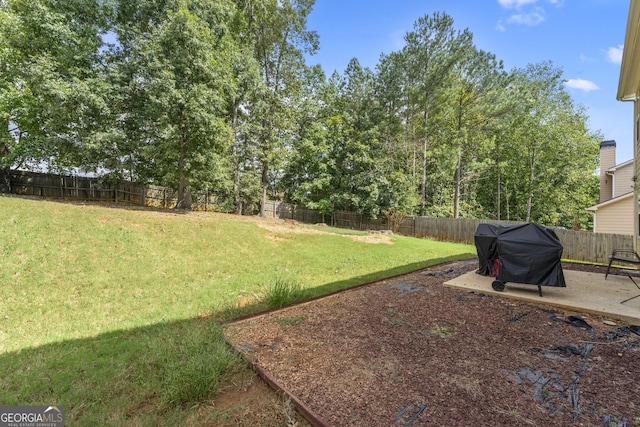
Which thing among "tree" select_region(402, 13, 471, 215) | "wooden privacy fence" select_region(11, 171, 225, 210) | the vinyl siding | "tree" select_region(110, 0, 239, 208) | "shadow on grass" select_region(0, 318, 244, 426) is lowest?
"shadow on grass" select_region(0, 318, 244, 426)

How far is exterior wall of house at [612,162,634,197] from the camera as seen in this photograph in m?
12.1

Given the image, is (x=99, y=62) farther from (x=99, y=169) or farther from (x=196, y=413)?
(x=196, y=413)

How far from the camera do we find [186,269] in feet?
19.4

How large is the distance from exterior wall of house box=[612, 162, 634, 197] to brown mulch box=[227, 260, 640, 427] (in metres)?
13.7

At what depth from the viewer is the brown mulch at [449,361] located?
73.9 inches

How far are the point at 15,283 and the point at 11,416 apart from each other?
3.36 meters

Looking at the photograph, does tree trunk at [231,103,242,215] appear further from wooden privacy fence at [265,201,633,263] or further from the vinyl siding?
the vinyl siding

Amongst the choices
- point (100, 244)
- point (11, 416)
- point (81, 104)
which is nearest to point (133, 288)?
point (100, 244)

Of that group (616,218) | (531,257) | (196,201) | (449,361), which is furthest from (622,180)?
(196,201)

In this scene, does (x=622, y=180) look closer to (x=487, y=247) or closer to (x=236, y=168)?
(x=487, y=247)

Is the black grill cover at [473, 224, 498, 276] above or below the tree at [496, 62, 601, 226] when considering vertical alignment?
below

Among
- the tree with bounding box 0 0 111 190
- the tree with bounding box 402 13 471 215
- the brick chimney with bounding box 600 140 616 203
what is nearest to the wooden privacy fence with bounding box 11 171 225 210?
the tree with bounding box 0 0 111 190

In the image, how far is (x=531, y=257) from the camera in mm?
4137

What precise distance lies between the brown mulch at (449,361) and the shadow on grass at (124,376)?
469 millimetres
